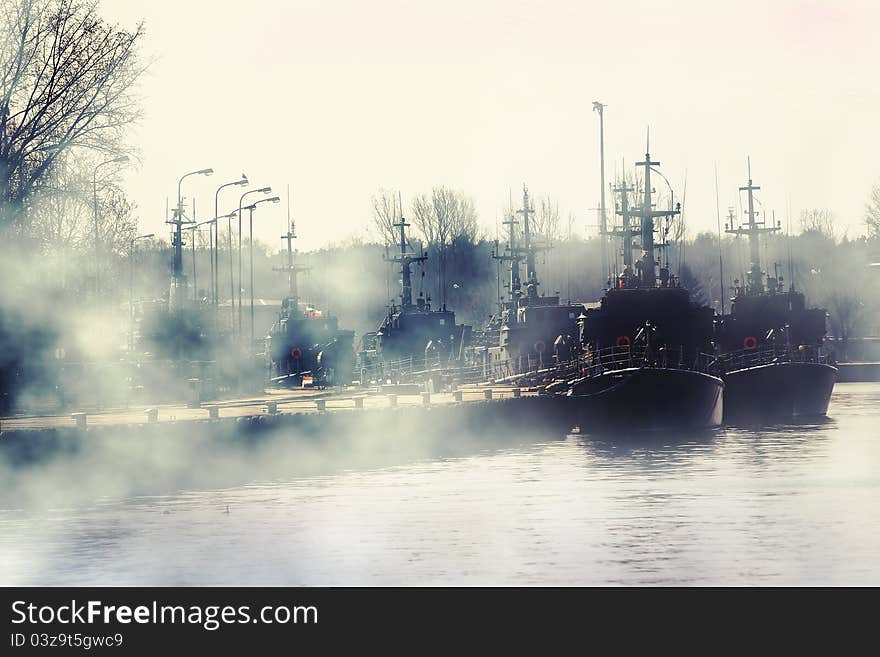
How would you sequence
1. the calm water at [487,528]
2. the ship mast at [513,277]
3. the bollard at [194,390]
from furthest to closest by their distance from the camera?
the ship mast at [513,277]
the bollard at [194,390]
the calm water at [487,528]

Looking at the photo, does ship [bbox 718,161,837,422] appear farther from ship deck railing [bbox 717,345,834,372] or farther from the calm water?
the calm water

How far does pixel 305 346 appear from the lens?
118 metres

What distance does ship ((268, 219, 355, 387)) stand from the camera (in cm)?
11453

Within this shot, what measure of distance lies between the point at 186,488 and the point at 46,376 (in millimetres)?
23377

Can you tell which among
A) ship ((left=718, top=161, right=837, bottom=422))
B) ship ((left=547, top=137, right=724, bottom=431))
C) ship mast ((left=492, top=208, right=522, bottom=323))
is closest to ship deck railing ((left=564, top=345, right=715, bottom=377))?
ship ((left=547, top=137, right=724, bottom=431))

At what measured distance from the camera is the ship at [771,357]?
89.7 metres

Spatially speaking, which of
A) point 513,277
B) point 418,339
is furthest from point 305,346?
point 513,277

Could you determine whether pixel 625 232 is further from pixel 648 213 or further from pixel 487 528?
pixel 487 528

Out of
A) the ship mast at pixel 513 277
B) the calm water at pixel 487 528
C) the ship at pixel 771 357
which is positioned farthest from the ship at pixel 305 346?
the calm water at pixel 487 528

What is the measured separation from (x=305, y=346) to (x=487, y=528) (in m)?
82.4

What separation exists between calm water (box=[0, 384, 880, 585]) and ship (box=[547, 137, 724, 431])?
19336 millimetres

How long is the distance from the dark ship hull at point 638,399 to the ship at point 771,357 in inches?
427

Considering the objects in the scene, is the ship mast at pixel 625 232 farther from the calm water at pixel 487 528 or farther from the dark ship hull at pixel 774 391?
the calm water at pixel 487 528
